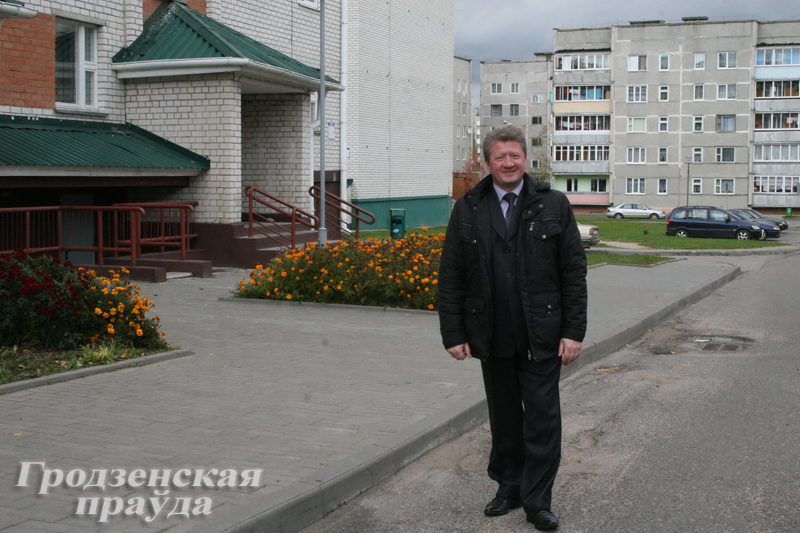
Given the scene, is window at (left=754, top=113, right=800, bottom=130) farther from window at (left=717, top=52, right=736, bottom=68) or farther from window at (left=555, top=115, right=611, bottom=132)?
window at (left=555, top=115, right=611, bottom=132)

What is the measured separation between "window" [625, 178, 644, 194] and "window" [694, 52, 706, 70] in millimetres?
11540

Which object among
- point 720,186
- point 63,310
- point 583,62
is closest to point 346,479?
point 63,310

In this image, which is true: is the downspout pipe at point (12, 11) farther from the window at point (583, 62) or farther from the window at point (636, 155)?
the window at point (583, 62)

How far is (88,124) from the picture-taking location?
1806cm

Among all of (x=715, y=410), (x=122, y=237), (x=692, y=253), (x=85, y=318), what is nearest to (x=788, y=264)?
(x=692, y=253)

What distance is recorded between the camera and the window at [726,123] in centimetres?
8319

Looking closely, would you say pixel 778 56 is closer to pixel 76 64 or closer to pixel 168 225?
pixel 168 225

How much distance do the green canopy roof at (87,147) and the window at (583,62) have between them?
2995 inches

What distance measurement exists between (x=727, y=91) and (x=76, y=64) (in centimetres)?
7586

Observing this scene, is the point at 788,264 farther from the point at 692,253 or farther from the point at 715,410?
the point at 715,410

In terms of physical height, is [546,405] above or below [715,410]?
above

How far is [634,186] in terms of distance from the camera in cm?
8775

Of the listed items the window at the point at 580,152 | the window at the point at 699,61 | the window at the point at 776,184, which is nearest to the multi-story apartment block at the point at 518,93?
the window at the point at 580,152

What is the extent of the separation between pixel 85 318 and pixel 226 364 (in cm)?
145
